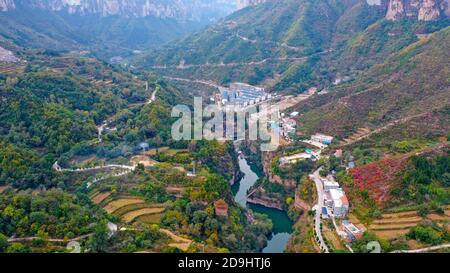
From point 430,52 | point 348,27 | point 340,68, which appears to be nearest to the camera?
point 430,52

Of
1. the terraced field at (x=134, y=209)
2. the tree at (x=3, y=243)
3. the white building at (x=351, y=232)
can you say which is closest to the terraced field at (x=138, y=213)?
the terraced field at (x=134, y=209)

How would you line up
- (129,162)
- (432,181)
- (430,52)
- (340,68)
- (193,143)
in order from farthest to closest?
(340,68)
(430,52)
(193,143)
(129,162)
(432,181)

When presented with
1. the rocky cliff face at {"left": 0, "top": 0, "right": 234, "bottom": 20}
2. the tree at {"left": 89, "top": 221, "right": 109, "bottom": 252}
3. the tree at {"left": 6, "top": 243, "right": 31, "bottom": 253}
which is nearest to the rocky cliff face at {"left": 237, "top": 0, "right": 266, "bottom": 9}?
the rocky cliff face at {"left": 0, "top": 0, "right": 234, "bottom": 20}

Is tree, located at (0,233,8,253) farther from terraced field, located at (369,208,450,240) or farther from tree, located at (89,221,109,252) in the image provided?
terraced field, located at (369,208,450,240)

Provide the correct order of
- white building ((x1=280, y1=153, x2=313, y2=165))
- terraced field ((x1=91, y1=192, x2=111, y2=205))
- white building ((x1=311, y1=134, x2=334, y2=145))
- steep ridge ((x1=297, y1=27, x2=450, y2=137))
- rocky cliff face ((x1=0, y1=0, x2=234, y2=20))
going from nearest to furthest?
terraced field ((x1=91, y1=192, x2=111, y2=205)), white building ((x1=280, y1=153, x2=313, y2=165)), white building ((x1=311, y1=134, x2=334, y2=145)), steep ridge ((x1=297, y1=27, x2=450, y2=137)), rocky cliff face ((x1=0, y1=0, x2=234, y2=20))

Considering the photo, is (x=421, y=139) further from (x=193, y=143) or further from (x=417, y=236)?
(x=193, y=143)

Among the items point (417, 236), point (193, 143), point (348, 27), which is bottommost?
point (417, 236)
